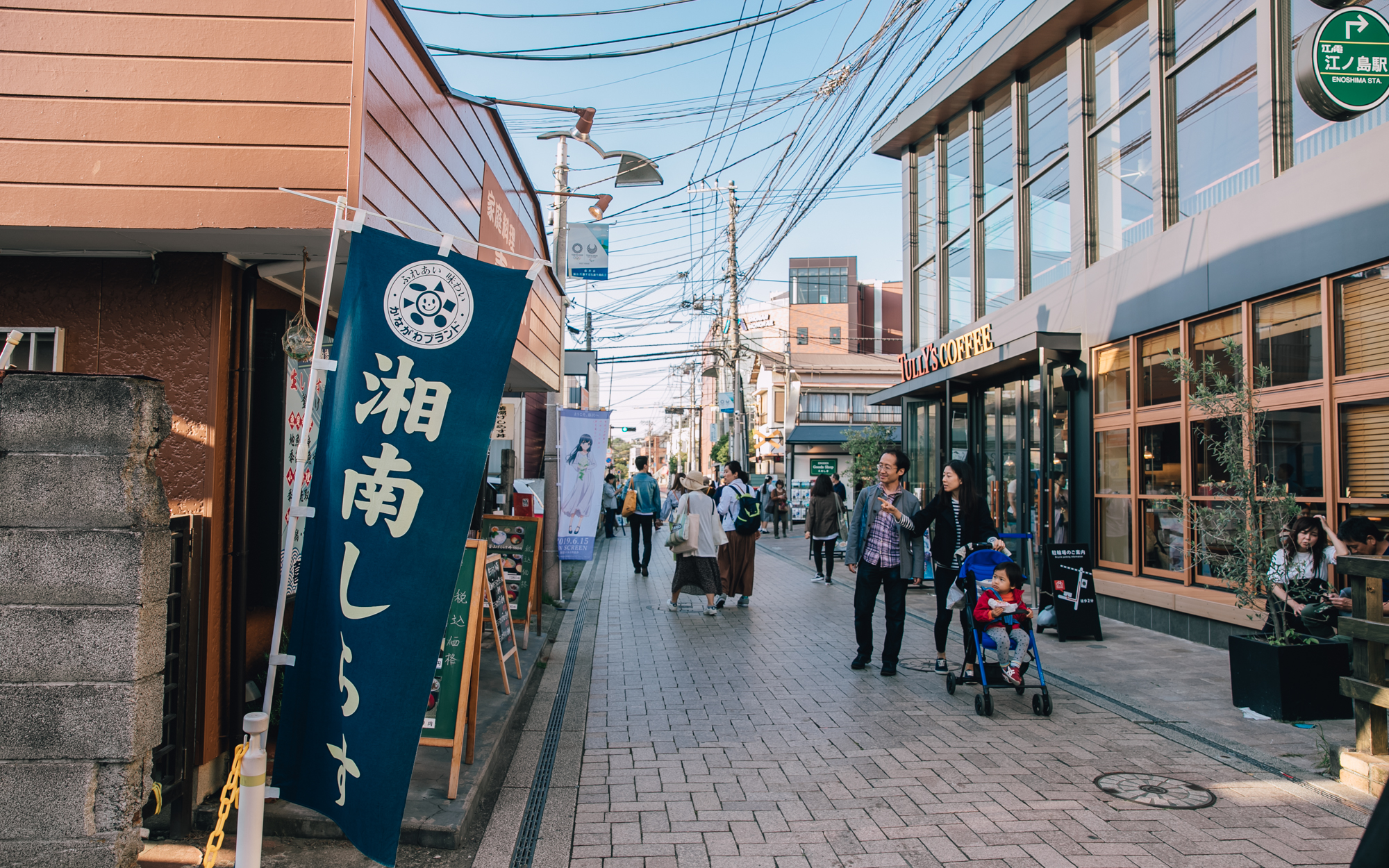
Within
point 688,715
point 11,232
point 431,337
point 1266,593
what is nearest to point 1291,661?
point 1266,593

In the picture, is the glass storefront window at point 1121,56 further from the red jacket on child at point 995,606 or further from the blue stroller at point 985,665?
the red jacket on child at point 995,606

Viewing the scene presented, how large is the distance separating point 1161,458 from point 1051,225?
434 centimetres

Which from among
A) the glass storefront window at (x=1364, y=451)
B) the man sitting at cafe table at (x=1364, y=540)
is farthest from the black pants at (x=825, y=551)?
the man sitting at cafe table at (x=1364, y=540)

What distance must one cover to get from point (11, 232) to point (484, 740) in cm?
352

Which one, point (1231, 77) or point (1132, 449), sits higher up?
point (1231, 77)

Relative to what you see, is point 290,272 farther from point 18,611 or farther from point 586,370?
point 586,370

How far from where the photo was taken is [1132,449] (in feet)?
33.4

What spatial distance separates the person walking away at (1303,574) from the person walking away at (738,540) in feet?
19.6

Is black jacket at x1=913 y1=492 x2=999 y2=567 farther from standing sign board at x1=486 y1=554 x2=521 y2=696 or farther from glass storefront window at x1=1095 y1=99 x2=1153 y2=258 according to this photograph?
glass storefront window at x1=1095 y1=99 x2=1153 y2=258

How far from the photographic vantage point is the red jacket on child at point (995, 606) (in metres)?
6.07

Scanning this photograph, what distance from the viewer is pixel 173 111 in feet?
13.4

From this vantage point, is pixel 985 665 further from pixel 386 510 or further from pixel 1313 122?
pixel 1313 122

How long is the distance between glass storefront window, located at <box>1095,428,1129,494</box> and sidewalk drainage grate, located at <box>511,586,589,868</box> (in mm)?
7114

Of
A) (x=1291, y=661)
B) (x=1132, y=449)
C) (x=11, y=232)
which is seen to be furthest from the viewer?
(x=1132, y=449)
